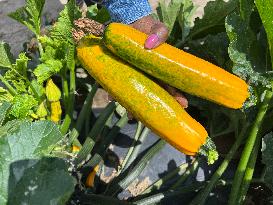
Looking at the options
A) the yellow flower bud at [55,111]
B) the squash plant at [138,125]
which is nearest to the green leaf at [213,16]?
the squash plant at [138,125]

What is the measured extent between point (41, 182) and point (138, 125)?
2.53 ft

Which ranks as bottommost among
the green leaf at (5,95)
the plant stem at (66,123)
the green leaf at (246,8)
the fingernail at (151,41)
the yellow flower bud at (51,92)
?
the plant stem at (66,123)

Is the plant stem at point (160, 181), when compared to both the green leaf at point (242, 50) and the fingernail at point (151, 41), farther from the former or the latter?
the fingernail at point (151, 41)

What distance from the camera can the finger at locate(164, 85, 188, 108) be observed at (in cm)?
156

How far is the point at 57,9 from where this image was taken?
2654 millimetres

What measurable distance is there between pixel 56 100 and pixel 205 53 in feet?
2.12

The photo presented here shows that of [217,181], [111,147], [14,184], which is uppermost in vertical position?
[14,184]

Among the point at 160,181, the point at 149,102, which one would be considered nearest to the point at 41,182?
the point at 149,102

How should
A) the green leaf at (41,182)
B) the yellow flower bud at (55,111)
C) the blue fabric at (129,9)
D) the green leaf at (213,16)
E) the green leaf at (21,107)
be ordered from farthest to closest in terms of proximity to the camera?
the yellow flower bud at (55,111)
the green leaf at (213,16)
the green leaf at (21,107)
the blue fabric at (129,9)
the green leaf at (41,182)

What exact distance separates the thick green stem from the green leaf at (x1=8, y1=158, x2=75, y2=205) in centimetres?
65

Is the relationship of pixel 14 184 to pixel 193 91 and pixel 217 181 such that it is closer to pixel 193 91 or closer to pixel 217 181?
pixel 193 91

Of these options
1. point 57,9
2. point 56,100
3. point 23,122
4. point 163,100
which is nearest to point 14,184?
point 23,122

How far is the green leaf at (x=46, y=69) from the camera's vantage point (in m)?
1.88

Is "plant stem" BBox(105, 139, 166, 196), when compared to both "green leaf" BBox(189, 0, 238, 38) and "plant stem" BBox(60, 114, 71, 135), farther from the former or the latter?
"green leaf" BBox(189, 0, 238, 38)
